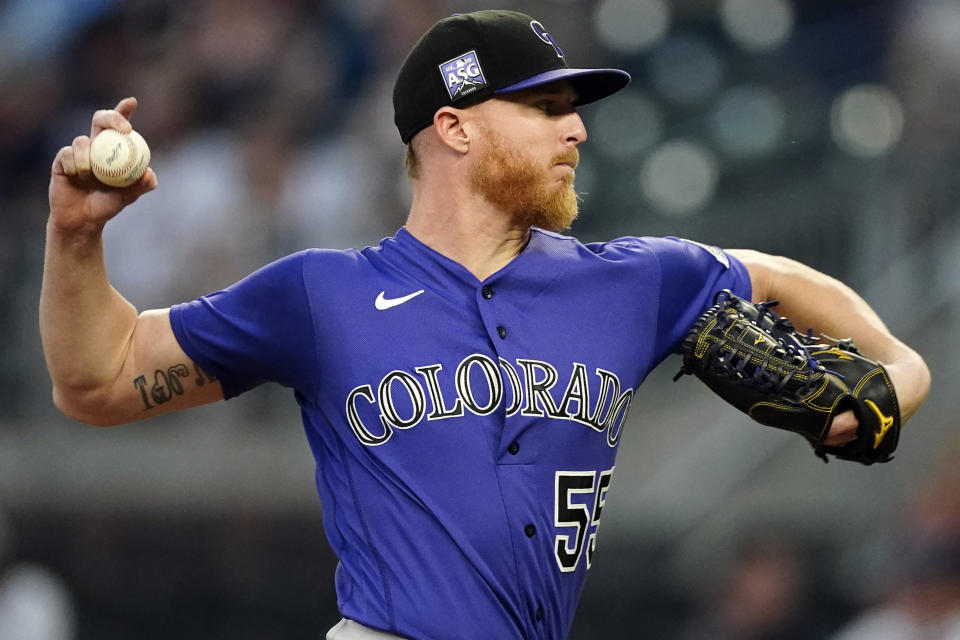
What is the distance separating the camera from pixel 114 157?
2592mm

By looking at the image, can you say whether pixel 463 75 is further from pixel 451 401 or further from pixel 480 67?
pixel 451 401

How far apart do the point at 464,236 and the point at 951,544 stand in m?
3.97

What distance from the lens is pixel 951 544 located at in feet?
19.9

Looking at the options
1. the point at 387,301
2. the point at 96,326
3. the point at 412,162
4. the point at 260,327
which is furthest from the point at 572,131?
the point at 96,326

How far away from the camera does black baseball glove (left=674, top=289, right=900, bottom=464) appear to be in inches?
111

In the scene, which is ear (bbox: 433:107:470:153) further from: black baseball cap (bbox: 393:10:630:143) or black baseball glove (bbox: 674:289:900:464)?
black baseball glove (bbox: 674:289:900:464)

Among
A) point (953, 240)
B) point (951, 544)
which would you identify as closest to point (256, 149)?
point (953, 240)

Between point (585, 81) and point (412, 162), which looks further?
point (412, 162)

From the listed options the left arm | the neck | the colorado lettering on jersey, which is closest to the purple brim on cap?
the neck

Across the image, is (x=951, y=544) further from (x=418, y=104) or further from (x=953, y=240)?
(x=418, y=104)

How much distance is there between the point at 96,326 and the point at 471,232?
0.84 meters

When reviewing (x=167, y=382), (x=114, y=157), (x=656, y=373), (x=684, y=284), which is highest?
(x=114, y=157)

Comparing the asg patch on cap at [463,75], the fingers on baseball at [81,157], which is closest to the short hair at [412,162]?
the asg patch on cap at [463,75]

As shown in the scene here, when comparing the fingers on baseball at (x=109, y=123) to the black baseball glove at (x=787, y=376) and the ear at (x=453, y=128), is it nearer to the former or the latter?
the ear at (x=453, y=128)
